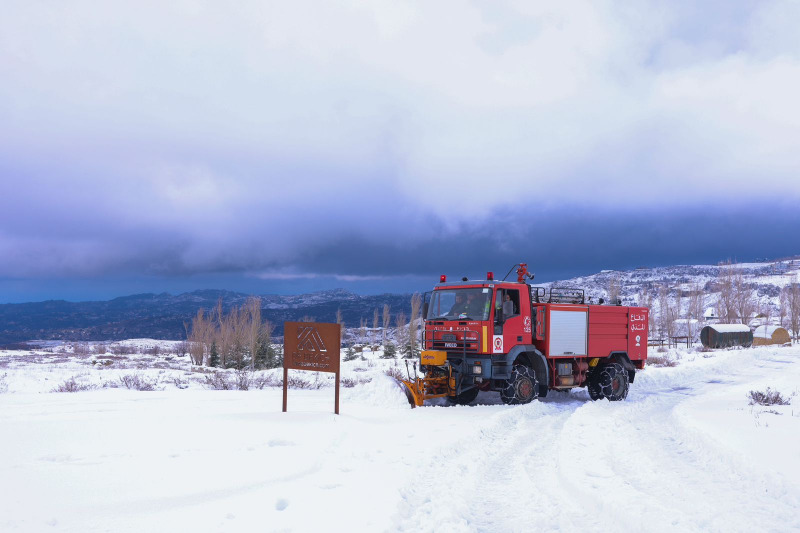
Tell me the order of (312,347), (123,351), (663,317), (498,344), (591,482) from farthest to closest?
(663,317), (123,351), (498,344), (312,347), (591,482)

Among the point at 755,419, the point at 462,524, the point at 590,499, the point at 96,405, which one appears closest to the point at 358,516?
the point at 462,524

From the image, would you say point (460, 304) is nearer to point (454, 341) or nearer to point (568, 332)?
point (454, 341)

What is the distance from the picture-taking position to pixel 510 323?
14859 mm

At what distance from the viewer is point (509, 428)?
11398 mm

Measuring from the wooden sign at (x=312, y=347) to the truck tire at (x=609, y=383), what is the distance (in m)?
9.77

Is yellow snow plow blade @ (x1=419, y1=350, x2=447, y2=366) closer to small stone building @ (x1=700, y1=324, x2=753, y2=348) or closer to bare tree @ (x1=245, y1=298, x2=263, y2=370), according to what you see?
bare tree @ (x1=245, y1=298, x2=263, y2=370)

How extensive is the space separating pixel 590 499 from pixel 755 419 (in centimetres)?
771

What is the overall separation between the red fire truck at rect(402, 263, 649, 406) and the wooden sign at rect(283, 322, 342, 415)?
365 cm

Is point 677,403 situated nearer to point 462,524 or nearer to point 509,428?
point 509,428

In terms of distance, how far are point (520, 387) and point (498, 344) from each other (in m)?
1.40

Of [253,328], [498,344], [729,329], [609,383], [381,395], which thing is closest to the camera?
[498,344]

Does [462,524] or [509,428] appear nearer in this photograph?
[462,524]

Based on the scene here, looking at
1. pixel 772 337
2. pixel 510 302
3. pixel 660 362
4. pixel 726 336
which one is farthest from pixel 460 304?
pixel 772 337

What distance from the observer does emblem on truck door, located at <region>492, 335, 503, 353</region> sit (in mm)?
14430
